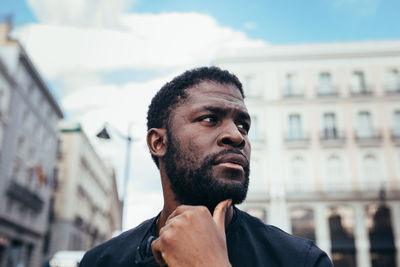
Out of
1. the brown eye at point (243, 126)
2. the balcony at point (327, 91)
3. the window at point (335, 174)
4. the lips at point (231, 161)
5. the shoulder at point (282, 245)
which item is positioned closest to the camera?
the shoulder at point (282, 245)

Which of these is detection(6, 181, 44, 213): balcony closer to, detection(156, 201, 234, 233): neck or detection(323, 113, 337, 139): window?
detection(323, 113, 337, 139): window

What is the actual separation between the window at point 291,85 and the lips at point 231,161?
30.0 metres

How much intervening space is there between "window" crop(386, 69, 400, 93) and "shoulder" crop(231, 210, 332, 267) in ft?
105

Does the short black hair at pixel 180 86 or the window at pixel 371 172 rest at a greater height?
the window at pixel 371 172

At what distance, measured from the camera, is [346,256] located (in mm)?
26234

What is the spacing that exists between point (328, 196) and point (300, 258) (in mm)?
27967

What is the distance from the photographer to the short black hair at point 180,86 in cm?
219

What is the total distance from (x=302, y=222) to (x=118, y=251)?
91.2 feet

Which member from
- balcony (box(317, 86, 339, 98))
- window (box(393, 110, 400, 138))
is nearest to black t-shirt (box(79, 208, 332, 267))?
balcony (box(317, 86, 339, 98))

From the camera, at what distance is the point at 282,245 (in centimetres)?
178

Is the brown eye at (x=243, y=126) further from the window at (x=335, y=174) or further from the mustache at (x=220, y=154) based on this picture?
the window at (x=335, y=174)

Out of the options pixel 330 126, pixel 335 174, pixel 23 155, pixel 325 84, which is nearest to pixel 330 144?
pixel 330 126

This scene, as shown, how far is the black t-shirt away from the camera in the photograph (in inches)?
66.7

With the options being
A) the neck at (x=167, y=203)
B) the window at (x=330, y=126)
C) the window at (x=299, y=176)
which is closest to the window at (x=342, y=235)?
the window at (x=299, y=176)
